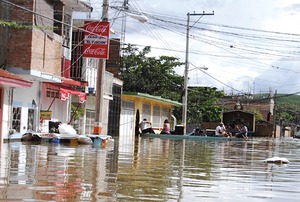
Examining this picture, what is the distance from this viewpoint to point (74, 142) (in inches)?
1019

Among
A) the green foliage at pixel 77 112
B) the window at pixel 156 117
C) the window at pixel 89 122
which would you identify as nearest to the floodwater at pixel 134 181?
the green foliage at pixel 77 112

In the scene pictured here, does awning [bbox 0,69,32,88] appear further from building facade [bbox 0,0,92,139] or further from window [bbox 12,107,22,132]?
window [bbox 12,107,22,132]

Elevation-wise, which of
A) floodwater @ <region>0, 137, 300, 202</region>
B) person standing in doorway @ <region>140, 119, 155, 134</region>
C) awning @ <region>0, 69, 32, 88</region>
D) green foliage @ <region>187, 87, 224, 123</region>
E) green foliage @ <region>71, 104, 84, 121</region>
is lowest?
floodwater @ <region>0, 137, 300, 202</region>

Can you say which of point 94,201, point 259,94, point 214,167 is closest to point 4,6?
point 214,167

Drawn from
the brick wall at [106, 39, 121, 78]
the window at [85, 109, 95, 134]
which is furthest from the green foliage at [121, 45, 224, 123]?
the window at [85, 109, 95, 134]

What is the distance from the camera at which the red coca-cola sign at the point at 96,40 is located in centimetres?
2683

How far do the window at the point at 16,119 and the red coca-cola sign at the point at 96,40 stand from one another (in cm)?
418

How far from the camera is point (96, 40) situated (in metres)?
27.2

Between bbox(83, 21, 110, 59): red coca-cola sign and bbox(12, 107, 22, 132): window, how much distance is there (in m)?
4.18

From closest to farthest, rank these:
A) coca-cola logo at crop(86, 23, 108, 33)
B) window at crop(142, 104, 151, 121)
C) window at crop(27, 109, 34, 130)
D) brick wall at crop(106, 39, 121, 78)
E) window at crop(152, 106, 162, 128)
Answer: coca-cola logo at crop(86, 23, 108, 33) → window at crop(27, 109, 34, 130) → brick wall at crop(106, 39, 121, 78) → window at crop(142, 104, 151, 121) → window at crop(152, 106, 162, 128)

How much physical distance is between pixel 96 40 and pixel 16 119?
17.7ft

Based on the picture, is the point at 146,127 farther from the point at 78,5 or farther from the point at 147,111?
the point at 78,5

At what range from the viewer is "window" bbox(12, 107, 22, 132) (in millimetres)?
27217

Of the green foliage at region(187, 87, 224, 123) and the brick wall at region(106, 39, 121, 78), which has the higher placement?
the brick wall at region(106, 39, 121, 78)
